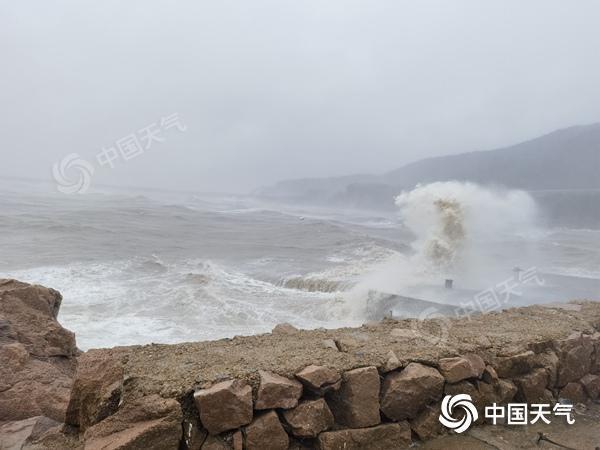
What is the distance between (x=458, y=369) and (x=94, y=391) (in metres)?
2.68

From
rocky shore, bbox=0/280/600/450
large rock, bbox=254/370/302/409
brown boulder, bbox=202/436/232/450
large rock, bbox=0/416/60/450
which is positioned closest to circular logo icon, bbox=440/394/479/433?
rocky shore, bbox=0/280/600/450

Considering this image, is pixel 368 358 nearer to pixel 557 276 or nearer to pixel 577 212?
pixel 557 276

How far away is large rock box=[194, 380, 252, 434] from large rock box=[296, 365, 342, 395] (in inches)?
16.8

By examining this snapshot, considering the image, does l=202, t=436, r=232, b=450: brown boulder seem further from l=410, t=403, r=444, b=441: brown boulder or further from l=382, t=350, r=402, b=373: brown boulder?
l=410, t=403, r=444, b=441: brown boulder

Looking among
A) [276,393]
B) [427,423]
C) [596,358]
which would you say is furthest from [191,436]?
[596,358]

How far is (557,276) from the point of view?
1775 cm

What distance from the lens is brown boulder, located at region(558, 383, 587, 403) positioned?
12.9 ft

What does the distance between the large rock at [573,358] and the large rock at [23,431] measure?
4183 millimetres

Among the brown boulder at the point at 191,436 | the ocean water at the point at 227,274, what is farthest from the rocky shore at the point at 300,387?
the ocean water at the point at 227,274

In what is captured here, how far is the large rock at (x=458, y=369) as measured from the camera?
134 inches

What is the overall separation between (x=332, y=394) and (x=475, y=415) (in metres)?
1.21

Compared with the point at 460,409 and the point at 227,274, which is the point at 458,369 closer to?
the point at 460,409

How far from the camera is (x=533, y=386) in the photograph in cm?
372

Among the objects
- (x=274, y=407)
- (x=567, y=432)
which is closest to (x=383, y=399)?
(x=274, y=407)
